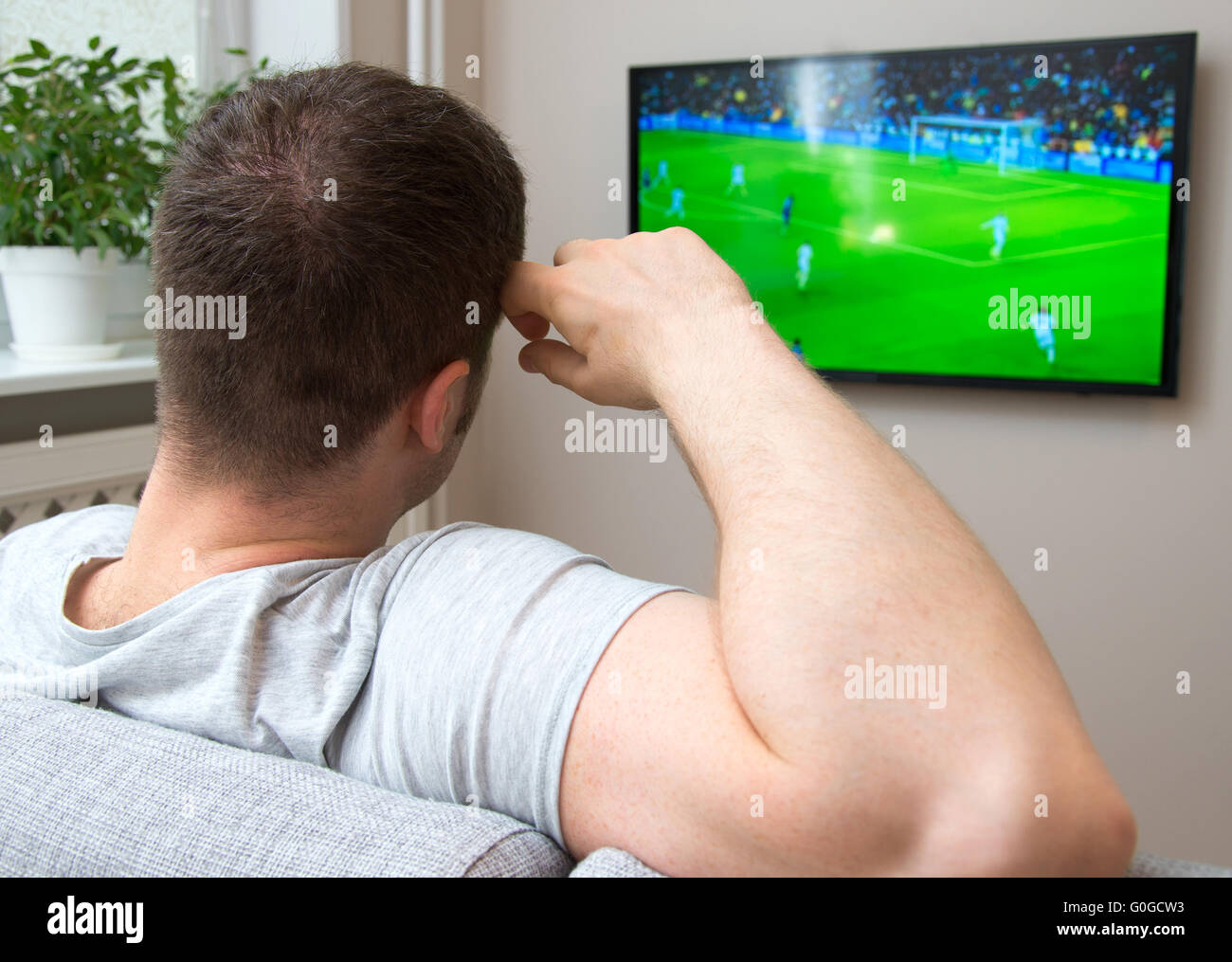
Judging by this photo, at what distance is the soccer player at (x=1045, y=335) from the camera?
2.37 meters

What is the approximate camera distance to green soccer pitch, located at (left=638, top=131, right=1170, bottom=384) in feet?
7.50

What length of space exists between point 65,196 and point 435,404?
1551mm

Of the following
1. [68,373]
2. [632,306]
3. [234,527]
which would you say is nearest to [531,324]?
[632,306]

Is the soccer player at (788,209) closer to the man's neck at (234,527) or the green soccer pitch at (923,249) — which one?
the green soccer pitch at (923,249)

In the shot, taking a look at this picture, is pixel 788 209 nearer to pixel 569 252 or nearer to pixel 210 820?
pixel 569 252

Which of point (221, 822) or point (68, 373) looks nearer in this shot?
point (221, 822)

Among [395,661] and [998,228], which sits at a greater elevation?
[998,228]

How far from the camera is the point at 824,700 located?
0.58 m

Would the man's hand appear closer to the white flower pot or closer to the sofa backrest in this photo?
the sofa backrest

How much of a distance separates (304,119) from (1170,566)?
7.11ft

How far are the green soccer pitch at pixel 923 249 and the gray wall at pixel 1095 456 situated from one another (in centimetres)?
11

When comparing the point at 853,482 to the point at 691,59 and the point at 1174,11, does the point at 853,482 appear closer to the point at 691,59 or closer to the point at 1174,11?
the point at 1174,11

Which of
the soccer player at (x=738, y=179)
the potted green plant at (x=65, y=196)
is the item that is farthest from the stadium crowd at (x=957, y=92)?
the potted green plant at (x=65, y=196)

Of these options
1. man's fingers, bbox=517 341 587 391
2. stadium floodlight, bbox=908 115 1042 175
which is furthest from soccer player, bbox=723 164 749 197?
man's fingers, bbox=517 341 587 391
